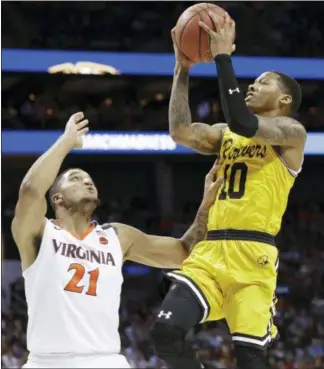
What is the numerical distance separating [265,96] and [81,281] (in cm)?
132

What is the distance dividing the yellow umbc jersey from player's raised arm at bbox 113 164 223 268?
0.13 metres

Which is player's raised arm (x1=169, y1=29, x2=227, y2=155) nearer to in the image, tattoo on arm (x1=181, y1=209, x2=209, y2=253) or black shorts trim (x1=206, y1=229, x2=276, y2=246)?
tattoo on arm (x1=181, y1=209, x2=209, y2=253)

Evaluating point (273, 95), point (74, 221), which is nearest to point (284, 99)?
point (273, 95)

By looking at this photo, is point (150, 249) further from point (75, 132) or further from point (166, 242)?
point (75, 132)

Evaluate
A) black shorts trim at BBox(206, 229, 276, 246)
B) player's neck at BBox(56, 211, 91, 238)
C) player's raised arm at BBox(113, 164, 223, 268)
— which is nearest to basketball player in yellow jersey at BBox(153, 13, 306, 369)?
black shorts trim at BBox(206, 229, 276, 246)

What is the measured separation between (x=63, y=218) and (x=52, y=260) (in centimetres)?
28

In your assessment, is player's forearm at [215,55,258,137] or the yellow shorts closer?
player's forearm at [215,55,258,137]

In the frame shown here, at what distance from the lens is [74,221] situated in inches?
174

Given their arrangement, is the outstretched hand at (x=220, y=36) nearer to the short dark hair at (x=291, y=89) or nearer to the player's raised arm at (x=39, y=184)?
the short dark hair at (x=291, y=89)

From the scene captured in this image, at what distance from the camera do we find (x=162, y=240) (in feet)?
15.6

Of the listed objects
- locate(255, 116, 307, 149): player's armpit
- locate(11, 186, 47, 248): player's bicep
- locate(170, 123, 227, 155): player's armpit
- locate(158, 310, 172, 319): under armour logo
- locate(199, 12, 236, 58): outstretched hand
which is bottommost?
locate(158, 310, 172, 319): under armour logo

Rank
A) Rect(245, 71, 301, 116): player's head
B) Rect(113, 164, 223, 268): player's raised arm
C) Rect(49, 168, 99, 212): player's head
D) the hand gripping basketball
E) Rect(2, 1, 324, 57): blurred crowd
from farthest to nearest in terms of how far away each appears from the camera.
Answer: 1. Rect(2, 1, 324, 57): blurred crowd
2. Rect(113, 164, 223, 268): player's raised arm
3. Rect(245, 71, 301, 116): player's head
4. Rect(49, 168, 99, 212): player's head
5. the hand gripping basketball

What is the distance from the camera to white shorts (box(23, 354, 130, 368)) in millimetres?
4172

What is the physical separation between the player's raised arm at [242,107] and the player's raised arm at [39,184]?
2.28ft
